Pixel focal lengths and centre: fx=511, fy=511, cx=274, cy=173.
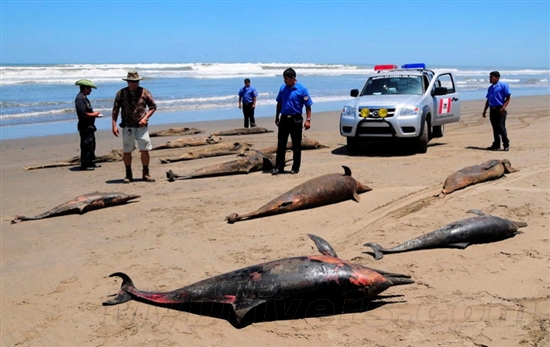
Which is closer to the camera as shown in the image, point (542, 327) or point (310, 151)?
point (542, 327)

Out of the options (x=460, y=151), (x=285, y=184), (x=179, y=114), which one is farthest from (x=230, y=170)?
(x=179, y=114)

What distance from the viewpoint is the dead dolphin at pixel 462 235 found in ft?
18.6

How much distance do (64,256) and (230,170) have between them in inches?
184

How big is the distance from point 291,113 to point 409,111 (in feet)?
10.5

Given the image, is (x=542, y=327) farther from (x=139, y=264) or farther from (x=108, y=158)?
(x=108, y=158)

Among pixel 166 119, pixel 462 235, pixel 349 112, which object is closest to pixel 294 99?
pixel 349 112

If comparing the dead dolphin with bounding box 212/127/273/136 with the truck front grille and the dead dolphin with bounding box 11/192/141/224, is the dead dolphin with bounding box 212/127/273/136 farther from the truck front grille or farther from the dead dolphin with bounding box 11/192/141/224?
the dead dolphin with bounding box 11/192/141/224

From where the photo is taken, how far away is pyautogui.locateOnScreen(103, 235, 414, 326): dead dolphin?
4.21 m

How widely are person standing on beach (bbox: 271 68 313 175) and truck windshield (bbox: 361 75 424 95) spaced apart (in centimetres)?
347

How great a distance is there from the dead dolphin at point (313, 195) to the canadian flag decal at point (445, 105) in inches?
241

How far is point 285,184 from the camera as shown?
9148 mm

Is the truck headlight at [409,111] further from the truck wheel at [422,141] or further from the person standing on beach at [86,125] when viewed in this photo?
the person standing on beach at [86,125]

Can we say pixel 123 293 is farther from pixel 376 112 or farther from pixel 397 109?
pixel 397 109

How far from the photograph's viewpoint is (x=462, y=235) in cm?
582
